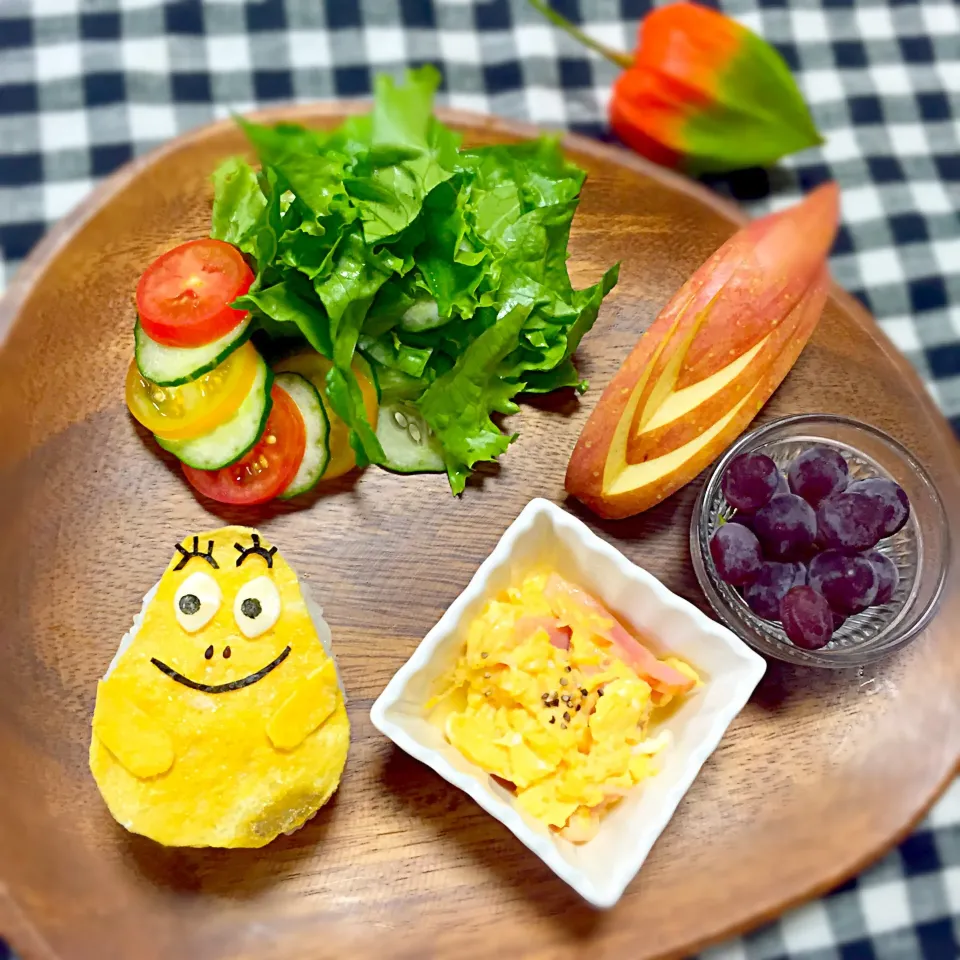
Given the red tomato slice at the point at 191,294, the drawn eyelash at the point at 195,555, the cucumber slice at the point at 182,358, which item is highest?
the red tomato slice at the point at 191,294

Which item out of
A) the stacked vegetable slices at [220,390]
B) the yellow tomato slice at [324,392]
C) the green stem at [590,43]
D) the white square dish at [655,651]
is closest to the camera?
the white square dish at [655,651]

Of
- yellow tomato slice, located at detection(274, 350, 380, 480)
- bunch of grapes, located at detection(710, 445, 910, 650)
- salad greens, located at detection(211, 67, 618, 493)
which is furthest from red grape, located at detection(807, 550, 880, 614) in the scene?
yellow tomato slice, located at detection(274, 350, 380, 480)

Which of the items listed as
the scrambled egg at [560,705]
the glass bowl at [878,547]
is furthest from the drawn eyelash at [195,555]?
the glass bowl at [878,547]

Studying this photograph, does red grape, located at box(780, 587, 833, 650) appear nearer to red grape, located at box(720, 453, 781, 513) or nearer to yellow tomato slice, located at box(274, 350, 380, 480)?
red grape, located at box(720, 453, 781, 513)

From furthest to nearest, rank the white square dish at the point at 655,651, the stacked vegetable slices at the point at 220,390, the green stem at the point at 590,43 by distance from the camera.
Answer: the green stem at the point at 590,43, the stacked vegetable slices at the point at 220,390, the white square dish at the point at 655,651

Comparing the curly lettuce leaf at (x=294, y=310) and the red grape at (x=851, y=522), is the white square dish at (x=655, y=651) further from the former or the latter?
the curly lettuce leaf at (x=294, y=310)

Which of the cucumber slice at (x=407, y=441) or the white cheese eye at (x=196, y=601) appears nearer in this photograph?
the white cheese eye at (x=196, y=601)
